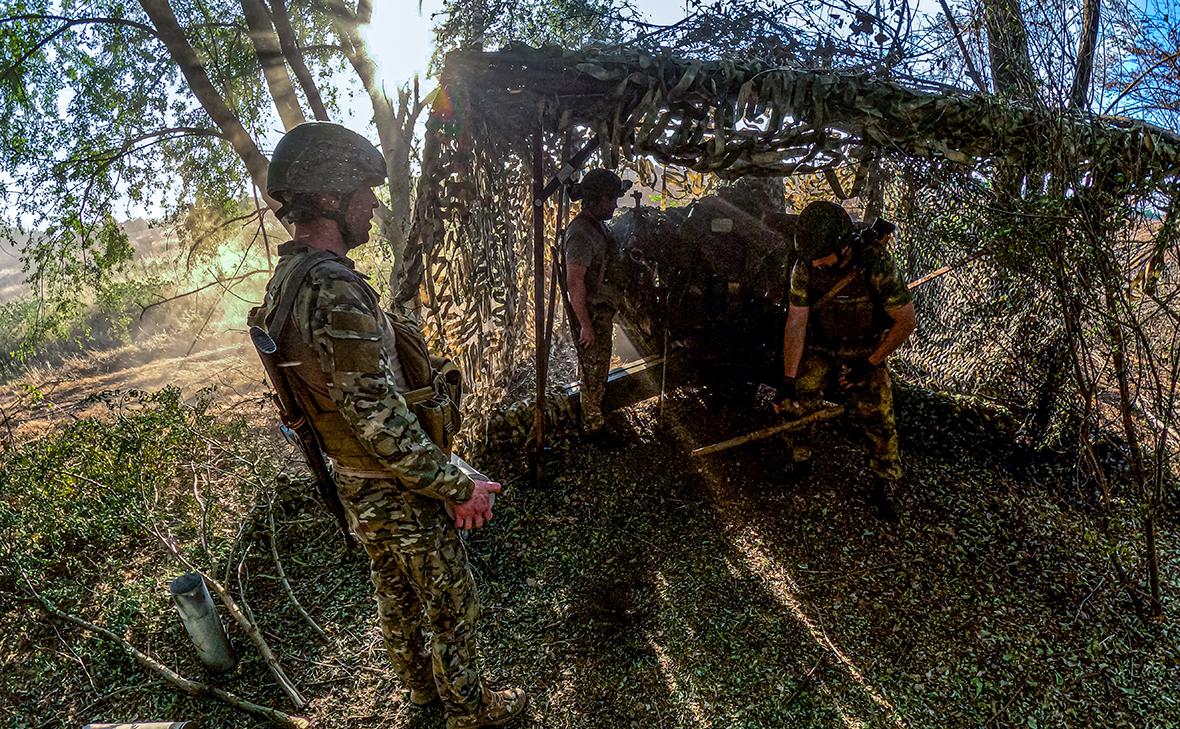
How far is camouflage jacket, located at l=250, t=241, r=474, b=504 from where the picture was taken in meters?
1.91

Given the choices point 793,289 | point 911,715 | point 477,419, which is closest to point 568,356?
point 477,419

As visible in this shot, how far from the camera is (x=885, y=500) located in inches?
151

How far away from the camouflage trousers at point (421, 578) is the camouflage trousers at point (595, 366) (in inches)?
96.3

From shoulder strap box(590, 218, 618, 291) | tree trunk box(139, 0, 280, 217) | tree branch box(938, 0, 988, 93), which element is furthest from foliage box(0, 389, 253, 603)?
tree branch box(938, 0, 988, 93)

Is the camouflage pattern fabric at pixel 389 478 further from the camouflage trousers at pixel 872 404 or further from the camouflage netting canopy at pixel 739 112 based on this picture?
the camouflage trousers at pixel 872 404

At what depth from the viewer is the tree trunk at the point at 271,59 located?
6438mm

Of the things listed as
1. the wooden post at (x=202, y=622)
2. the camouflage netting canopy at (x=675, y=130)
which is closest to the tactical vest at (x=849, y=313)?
the camouflage netting canopy at (x=675, y=130)

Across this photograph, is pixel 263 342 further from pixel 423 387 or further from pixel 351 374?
pixel 423 387

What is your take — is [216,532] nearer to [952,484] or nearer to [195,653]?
[195,653]

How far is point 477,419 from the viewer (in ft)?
13.3

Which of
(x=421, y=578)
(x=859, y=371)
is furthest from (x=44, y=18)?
(x=859, y=371)

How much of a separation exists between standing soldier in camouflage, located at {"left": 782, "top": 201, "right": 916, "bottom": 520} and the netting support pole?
5.48ft

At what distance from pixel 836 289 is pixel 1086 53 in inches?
68.8

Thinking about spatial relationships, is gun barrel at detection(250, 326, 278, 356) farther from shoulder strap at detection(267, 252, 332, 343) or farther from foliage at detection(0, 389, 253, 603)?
foliage at detection(0, 389, 253, 603)
